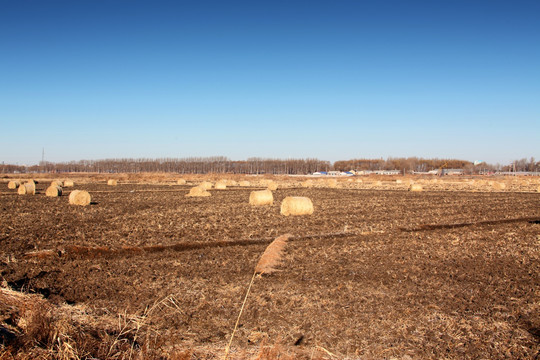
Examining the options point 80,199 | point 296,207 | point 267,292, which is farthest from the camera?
point 80,199

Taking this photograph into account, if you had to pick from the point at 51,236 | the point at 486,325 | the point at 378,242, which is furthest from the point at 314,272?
the point at 51,236

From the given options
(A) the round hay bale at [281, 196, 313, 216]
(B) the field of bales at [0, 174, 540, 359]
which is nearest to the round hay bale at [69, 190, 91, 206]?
(B) the field of bales at [0, 174, 540, 359]

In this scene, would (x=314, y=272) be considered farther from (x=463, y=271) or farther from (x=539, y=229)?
(x=539, y=229)

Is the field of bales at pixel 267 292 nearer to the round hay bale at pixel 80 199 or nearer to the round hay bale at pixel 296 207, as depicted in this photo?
the round hay bale at pixel 296 207

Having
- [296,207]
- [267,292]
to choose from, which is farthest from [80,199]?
[267,292]

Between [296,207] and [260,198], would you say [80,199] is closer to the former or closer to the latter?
[260,198]

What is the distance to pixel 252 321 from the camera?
19.0 feet

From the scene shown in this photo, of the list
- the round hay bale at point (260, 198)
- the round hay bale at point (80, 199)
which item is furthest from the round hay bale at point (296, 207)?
the round hay bale at point (80, 199)

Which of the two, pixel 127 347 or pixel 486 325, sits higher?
pixel 127 347

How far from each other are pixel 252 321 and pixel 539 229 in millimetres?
13921

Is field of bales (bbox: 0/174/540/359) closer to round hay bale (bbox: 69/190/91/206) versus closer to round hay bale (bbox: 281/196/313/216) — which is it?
round hay bale (bbox: 281/196/313/216)

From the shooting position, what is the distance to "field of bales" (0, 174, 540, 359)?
4.70 m

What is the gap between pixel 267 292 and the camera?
23.3 ft

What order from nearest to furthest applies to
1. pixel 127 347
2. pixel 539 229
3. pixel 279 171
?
pixel 127 347, pixel 539 229, pixel 279 171
